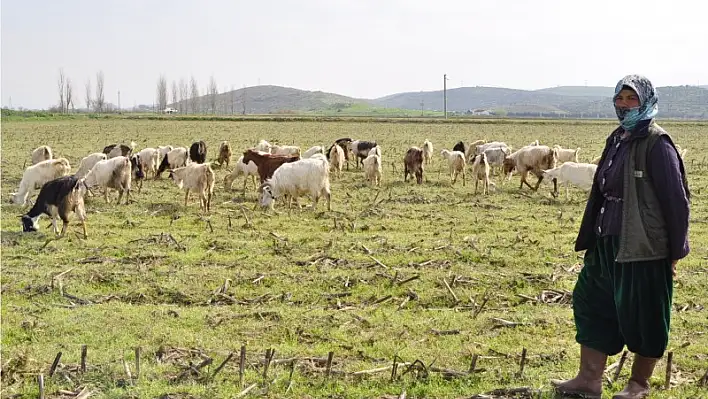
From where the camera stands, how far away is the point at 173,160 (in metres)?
21.9

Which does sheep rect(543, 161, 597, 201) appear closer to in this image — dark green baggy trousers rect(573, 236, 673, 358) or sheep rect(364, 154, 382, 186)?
sheep rect(364, 154, 382, 186)

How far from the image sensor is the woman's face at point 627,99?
4938mm

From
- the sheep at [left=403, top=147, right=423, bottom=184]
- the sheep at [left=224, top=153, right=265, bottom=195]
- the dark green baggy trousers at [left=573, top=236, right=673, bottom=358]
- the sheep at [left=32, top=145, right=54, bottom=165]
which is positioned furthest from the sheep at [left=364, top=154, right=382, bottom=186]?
the dark green baggy trousers at [left=573, top=236, right=673, bottom=358]

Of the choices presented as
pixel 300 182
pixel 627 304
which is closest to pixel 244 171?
pixel 300 182

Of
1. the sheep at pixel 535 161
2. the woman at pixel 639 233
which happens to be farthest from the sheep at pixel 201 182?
the woman at pixel 639 233

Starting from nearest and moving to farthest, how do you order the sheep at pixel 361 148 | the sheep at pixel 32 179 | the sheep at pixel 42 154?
the sheep at pixel 32 179 → the sheep at pixel 42 154 → the sheep at pixel 361 148

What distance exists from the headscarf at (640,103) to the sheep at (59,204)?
34.4 ft

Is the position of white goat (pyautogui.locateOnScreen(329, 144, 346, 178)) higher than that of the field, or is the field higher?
white goat (pyautogui.locateOnScreen(329, 144, 346, 178))

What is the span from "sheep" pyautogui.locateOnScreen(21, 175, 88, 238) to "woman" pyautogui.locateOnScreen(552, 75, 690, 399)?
1024 cm

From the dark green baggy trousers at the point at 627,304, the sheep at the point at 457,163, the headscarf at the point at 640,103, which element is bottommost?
the dark green baggy trousers at the point at 627,304

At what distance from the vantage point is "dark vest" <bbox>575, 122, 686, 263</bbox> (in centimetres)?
484

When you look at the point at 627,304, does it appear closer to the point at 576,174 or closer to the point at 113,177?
the point at 576,174

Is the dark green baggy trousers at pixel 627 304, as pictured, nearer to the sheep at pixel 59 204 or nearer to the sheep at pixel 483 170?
the sheep at pixel 59 204

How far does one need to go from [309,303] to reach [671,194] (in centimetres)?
496
